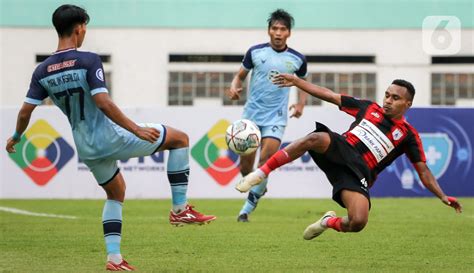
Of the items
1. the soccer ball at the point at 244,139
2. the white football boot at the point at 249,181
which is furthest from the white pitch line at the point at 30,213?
the white football boot at the point at 249,181

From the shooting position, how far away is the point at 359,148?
955 centimetres

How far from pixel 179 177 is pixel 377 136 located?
6.61 feet

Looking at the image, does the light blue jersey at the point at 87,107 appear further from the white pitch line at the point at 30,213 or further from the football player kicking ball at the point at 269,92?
the white pitch line at the point at 30,213

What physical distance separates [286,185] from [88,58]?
38.5 feet

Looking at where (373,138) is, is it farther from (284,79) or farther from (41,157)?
(41,157)

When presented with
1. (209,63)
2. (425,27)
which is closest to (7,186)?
(209,63)

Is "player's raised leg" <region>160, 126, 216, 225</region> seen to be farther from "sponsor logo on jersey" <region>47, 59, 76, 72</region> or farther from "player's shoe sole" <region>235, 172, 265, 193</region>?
"sponsor logo on jersey" <region>47, 59, 76, 72</region>

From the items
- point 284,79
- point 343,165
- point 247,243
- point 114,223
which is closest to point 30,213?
point 247,243

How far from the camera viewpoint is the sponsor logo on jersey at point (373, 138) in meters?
9.55

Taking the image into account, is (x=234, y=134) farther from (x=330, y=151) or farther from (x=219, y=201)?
(x=219, y=201)

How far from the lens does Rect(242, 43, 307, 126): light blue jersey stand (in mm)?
14156

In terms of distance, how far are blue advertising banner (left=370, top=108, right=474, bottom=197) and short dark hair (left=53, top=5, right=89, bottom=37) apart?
479 inches

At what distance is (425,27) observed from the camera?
4375 cm

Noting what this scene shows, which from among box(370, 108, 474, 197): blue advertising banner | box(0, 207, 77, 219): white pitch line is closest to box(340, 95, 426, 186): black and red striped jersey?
box(0, 207, 77, 219): white pitch line
